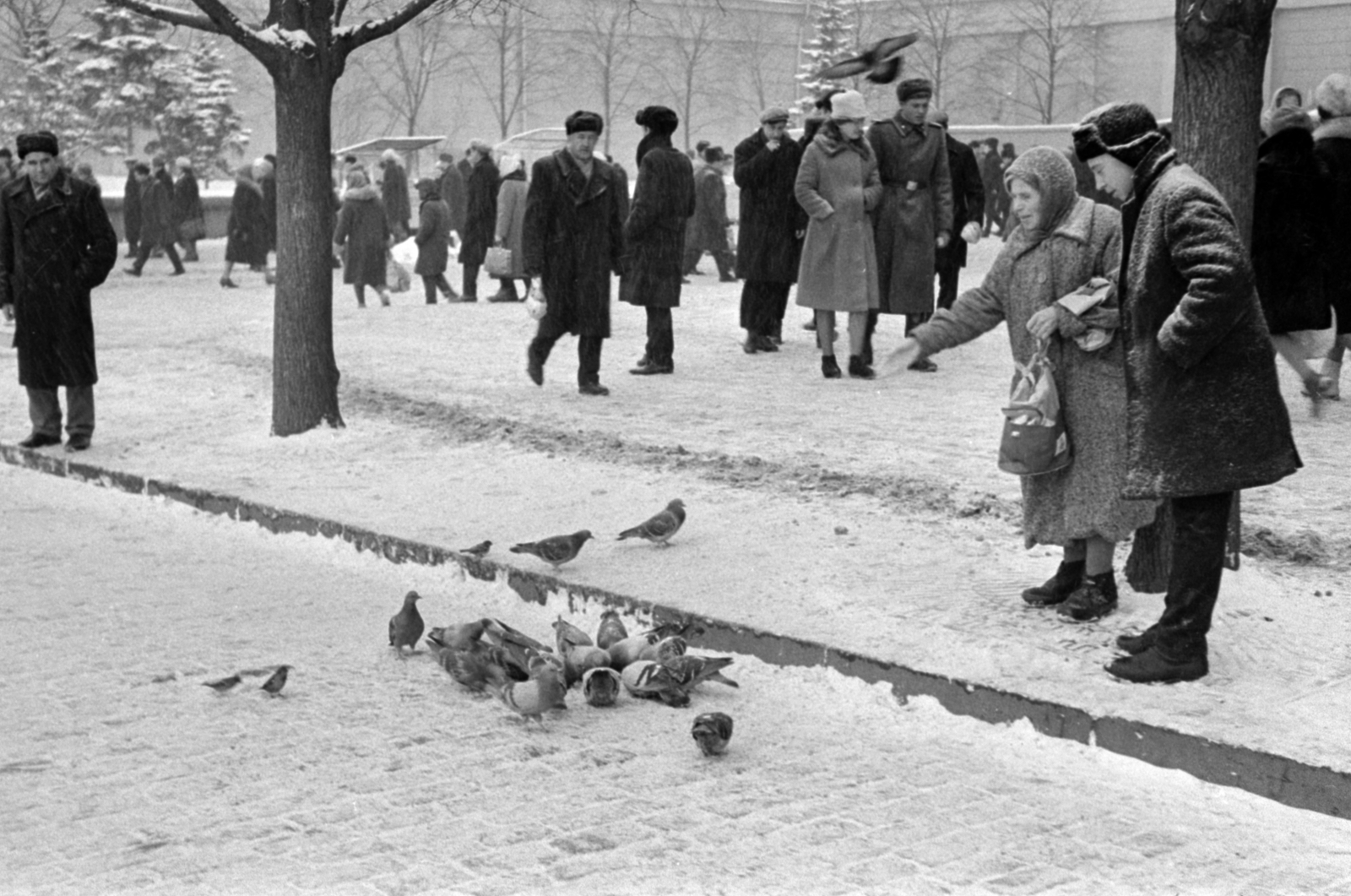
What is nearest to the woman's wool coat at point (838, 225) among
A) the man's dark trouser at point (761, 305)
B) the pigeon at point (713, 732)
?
the man's dark trouser at point (761, 305)

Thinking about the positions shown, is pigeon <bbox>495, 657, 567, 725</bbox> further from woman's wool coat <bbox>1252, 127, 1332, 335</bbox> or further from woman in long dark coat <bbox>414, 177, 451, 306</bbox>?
woman in long dark coat <bbox>414, 177, 451, 306</bbox>

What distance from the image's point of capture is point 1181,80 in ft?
23.3

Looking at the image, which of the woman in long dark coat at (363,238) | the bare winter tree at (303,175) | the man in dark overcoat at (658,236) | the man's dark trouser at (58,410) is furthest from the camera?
the woman in long dark coat at (363,238)

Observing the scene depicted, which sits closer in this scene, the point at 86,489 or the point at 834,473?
the point at 834,473

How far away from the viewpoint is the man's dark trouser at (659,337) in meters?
14.2

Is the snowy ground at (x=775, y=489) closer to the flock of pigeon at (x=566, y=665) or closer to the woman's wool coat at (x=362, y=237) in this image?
the flock of pigeon at (x=566, y=665)

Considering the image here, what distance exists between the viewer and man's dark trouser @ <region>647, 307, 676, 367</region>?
14172 millimetres

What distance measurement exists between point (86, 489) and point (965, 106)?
47719 millimetres

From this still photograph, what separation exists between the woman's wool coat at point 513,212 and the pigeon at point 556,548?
1319 centimetres

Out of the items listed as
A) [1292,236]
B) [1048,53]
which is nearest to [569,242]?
[1292,236]

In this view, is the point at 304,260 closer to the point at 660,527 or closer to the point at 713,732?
the point at 660,527

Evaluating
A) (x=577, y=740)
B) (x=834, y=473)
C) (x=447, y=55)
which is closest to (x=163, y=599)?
(x=577, y=740)

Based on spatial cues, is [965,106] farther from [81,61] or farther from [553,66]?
[81,61]

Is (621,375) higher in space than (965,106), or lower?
lower
